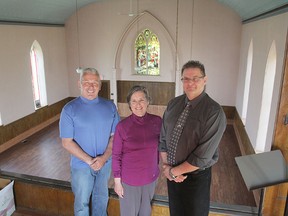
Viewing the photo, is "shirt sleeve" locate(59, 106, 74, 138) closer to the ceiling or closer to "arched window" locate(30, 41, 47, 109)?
the ceiling

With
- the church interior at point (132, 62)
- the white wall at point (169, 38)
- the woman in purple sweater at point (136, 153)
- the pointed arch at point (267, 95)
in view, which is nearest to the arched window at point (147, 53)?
the church interior at point (132, 62)

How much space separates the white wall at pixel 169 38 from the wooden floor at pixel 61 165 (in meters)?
1.89

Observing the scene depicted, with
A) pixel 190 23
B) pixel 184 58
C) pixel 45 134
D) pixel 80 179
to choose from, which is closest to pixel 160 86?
pixel 184 58

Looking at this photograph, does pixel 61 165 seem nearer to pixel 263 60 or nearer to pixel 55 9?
pixel 55 9

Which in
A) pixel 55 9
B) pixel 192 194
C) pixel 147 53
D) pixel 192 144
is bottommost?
pixel 192 194

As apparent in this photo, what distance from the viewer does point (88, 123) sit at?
7.03 ft

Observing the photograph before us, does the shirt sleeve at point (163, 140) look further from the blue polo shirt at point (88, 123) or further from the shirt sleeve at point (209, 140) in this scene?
the blue polo shirt at point (88, 123)

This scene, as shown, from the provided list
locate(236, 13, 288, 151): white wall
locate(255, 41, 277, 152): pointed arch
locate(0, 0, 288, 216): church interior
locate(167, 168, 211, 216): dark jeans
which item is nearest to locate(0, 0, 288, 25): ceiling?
locate(0, 0, 288, 216): church interior

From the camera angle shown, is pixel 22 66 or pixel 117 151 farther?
pixel 22 66

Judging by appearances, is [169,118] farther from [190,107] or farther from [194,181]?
[194,181]

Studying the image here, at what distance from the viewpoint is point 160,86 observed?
7891mm

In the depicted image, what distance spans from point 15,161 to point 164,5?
5376 millimetres

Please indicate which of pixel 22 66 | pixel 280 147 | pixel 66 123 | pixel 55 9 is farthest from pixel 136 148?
pixel 55 9

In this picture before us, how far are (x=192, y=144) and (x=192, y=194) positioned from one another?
38 cm
